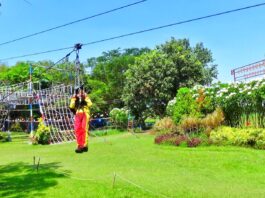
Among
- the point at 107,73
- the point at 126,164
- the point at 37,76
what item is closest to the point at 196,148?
the point at 126,164

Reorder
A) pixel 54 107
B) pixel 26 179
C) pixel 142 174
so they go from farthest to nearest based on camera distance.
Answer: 1. pixel 54 107
2. pixel 142 174
3. pixel 26 179

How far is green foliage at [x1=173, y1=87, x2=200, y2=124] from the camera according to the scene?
21516mm

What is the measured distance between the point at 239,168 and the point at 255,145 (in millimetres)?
4092

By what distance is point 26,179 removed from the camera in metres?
11.6

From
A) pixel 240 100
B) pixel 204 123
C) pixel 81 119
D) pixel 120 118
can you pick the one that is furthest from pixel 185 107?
pixel 81 119

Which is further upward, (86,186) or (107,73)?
(107,73)

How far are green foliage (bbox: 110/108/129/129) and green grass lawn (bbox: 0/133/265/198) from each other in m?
16.2

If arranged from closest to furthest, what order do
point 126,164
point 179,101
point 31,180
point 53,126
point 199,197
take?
point 199,197 < point 31,180 < point 126,164 < point 179,101 < point 53,126

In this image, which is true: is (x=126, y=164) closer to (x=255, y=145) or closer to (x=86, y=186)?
(x=86, y=186)

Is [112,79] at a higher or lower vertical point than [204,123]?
higher

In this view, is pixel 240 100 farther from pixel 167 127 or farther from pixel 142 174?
pixel 142 174

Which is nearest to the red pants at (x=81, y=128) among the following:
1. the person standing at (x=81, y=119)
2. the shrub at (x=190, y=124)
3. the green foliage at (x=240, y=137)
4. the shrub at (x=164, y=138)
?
the person standing at (x=81, y=119)

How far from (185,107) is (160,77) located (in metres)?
9.12

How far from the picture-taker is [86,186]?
33.7ft
